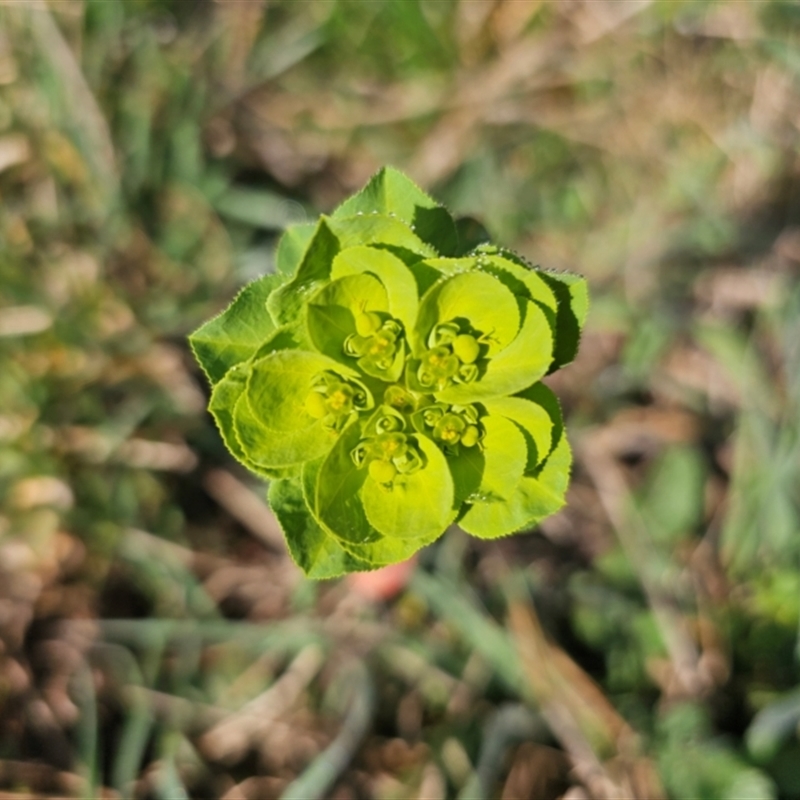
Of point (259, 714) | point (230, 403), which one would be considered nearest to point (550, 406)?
point (230, 403)

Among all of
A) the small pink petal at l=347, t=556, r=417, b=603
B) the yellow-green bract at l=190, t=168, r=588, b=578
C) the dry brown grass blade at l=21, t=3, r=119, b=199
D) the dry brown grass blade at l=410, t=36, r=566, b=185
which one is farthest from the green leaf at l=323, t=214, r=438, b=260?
the dry brown grass blade at l=410, t=36, r=566, b=185

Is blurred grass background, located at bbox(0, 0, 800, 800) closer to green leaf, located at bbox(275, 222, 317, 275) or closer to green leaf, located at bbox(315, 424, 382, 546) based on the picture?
green leaf, located at bbox(315, 424, 382, 546)

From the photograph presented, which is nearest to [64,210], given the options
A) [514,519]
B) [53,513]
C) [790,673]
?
[53,513]

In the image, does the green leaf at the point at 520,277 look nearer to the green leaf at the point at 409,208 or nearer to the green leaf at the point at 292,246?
the green leaf at the point at 409,208

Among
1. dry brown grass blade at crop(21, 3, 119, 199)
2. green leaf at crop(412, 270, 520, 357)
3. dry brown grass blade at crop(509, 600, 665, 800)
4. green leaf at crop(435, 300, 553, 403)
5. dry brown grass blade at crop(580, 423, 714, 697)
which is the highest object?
dry brown grass blade at crop(21, 3, 119, 199)

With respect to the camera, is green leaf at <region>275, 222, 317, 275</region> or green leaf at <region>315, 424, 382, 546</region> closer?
green leaf at <region>315, 424, 382, 546</region>

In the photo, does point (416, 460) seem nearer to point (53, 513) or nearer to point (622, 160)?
point (53, 513)
